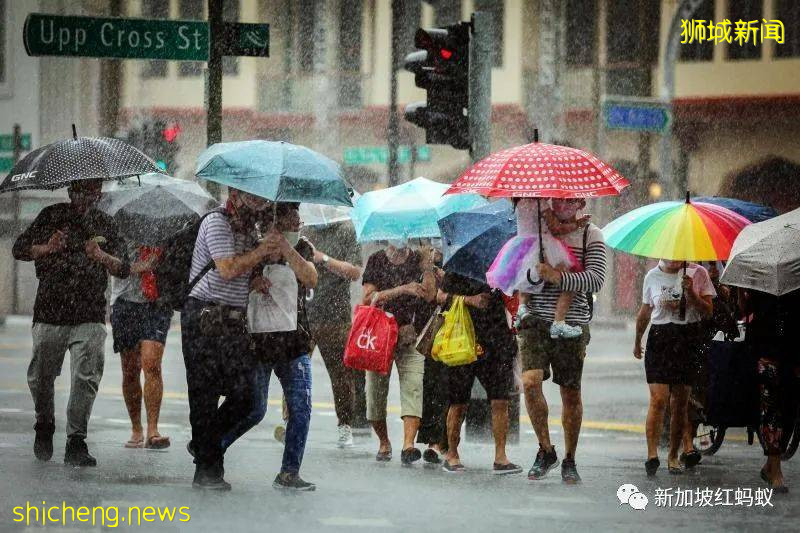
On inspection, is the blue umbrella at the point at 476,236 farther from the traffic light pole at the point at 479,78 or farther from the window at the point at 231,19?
the window at the point at 231,19

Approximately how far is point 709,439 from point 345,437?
8.57 feet

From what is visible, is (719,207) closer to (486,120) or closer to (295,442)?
(486,120)

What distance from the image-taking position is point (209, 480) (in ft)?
28.7

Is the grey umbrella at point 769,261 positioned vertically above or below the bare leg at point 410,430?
above

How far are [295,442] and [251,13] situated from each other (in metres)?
28.4

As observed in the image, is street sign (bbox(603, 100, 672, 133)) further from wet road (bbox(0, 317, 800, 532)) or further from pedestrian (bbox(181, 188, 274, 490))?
pedestrian (bbox(181, 188, 274, 490))

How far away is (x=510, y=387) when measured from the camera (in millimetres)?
10234

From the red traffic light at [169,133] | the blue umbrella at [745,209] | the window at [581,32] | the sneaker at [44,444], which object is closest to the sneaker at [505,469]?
the blue umbrella at [745,209]

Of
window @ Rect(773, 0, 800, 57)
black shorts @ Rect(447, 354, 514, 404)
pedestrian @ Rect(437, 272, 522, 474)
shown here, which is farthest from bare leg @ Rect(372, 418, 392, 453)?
window @ Rect(773, 0, 800, 57)

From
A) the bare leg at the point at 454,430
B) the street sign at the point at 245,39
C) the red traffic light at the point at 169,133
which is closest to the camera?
the bare leg at the point at 454,430

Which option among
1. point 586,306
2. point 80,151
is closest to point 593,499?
point 586,306

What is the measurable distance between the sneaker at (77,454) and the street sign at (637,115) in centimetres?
1064

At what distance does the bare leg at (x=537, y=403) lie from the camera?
9.52m

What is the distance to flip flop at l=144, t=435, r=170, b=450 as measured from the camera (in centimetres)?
1082
